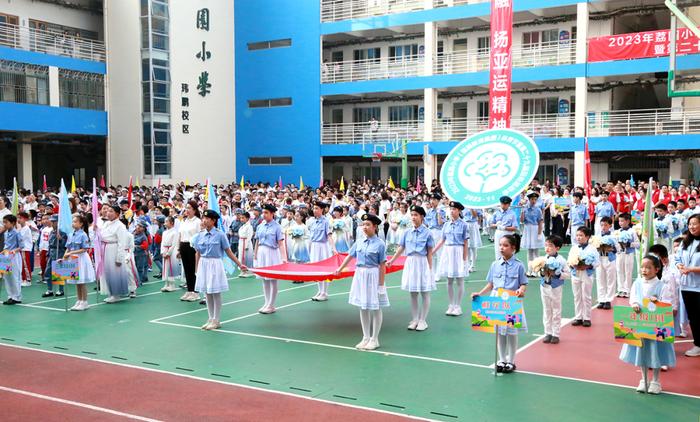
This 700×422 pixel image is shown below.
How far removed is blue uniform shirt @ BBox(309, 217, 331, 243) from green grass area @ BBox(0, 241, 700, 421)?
1.25 m

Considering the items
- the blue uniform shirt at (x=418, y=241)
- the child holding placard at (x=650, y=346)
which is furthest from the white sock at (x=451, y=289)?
the child holding placard at (x=650, y=346)

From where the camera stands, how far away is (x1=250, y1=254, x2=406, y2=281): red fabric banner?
35.4 ft

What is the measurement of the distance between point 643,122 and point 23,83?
29.2 meters

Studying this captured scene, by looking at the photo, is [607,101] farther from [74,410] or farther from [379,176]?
[74,410]

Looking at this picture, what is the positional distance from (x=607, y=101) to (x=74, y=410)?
29.5m

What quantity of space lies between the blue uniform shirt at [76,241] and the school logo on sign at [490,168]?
22.2 feet

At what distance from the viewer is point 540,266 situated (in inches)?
382

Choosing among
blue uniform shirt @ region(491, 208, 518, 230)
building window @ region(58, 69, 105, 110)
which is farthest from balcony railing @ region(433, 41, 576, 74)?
blue uniform shirt @ region(491, 208, 518, 230)

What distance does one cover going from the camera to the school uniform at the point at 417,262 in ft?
35.2

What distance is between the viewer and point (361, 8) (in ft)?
121

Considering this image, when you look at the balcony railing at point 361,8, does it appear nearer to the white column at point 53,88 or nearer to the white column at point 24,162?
the white column at point 53,88

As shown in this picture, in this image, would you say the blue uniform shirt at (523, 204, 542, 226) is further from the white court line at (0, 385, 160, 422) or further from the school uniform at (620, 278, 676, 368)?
the white court line at (0, 385, 160, 422)

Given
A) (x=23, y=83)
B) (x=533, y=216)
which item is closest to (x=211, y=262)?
(x=533, y=216)

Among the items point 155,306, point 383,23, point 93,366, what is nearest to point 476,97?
point 383,23
